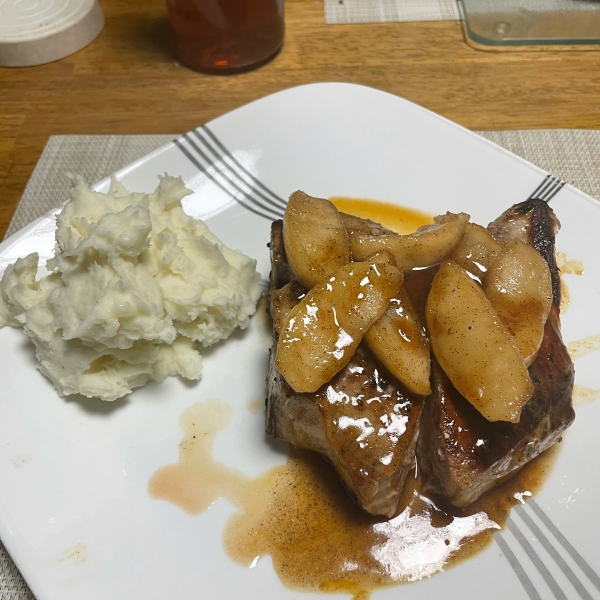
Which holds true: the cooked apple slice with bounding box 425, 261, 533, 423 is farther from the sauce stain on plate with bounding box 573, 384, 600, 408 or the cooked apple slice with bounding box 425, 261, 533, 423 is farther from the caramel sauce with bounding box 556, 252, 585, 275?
the caramel sauce with bounding box 556, 252, 585, 275

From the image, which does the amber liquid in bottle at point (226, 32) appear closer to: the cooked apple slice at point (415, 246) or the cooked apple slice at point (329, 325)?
the cooked apple slice at point (415, 246)

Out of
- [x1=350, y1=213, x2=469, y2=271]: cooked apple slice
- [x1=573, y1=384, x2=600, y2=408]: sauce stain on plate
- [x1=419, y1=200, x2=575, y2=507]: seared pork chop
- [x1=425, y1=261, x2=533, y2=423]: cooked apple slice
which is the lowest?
[x1=573, y1=384, x2=600, y2=408]: sauce stain on plate

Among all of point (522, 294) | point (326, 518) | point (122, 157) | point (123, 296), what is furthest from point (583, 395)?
point (122, 157)

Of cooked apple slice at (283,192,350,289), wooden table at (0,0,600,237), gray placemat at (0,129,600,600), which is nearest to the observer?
cooked apple slice at (283,192,350,289)

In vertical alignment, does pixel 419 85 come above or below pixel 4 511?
above

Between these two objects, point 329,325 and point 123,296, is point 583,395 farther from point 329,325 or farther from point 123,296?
point 123,296

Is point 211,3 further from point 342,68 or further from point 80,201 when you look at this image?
point 80,201

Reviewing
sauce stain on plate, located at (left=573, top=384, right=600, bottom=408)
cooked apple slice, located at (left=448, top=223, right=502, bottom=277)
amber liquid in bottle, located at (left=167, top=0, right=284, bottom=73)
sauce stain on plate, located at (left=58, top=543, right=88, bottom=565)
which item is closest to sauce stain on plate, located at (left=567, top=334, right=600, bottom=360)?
sauce stain on plate, located at (left=573, top=384, right=600, bottom=408)

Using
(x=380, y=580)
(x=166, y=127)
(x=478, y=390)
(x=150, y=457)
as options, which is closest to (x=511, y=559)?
(x=380, y=580)
